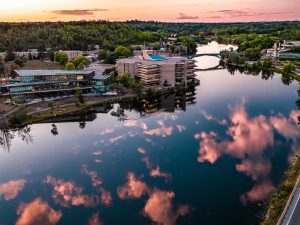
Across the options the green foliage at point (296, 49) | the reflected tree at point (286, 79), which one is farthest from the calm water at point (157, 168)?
the green foliage at point (296, 49)

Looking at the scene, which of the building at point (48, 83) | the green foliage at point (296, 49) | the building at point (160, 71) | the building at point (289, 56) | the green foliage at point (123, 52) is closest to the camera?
the building at point (48, 83)

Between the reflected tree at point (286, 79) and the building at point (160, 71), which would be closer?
the building at point (160, 71)

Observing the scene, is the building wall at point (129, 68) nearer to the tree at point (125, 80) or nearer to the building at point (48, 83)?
the tree at point (125, 80)

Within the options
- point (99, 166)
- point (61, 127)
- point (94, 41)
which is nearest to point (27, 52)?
point (94, 41)

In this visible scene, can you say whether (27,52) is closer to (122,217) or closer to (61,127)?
(61,127)

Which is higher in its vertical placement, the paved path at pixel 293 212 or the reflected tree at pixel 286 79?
the reflected tree at pixel 286 79

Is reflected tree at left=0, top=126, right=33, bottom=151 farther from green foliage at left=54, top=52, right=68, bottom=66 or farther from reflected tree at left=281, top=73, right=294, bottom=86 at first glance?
reflected tree at left=281, top=73, right=294, bottom=86

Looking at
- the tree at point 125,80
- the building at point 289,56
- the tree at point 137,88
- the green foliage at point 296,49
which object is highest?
the green foliage at point 296,49

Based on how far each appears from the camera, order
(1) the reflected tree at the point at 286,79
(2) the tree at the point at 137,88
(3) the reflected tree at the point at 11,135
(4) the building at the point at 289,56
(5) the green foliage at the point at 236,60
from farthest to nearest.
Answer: (4) the building at the point at 289,56, (5) the green foliage at the point at 236,60, (1) the reflected tree at the point at 286,79, (2) the tree at the point at 137,88, (3) the reflected tree at the point at 11,135
